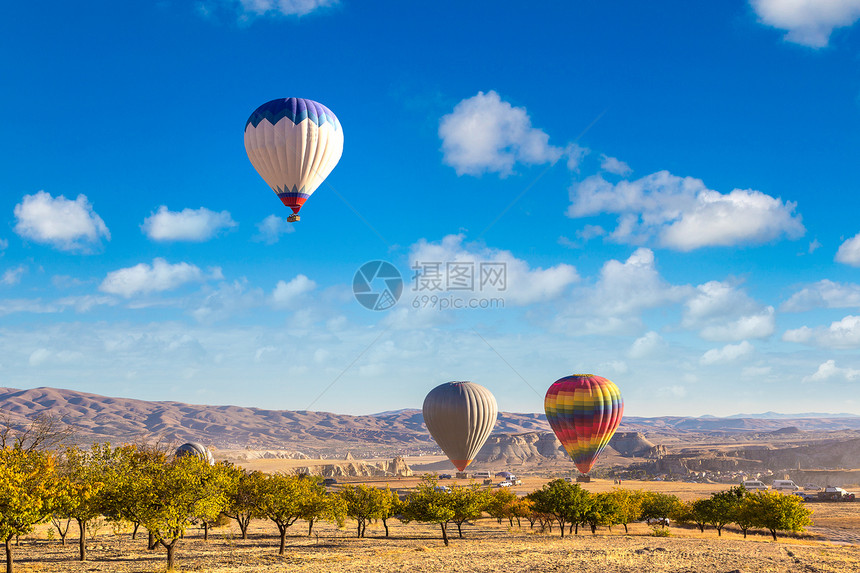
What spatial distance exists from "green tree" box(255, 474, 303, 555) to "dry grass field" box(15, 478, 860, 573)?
2.56 meters

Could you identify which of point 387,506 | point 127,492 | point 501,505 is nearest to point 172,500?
point 127,492

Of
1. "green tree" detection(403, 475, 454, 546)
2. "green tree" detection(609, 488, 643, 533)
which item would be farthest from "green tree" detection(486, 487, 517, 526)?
"green tree" detection(403, 475, 454, 546)

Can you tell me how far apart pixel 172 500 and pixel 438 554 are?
18.9m

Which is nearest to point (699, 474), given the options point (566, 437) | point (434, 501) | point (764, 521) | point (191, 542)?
point (566, 437)

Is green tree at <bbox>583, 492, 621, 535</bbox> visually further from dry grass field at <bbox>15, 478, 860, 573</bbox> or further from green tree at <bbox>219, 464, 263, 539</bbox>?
green tree at <bbox>219, 464, 263, 539</bbox>

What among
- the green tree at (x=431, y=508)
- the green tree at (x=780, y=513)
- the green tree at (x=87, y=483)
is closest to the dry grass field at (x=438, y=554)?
the green tree at (x=431, y=508)

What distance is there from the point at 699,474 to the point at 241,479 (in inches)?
6145

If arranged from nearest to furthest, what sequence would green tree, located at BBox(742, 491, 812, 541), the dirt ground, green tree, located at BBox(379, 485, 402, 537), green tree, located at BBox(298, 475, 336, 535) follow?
the dirt ground
green tree, located at BBox(298, 475, 336, 535)
green tree, located at BBox(742, 491, 812, 541)
green tree, located at BBox(379, 485, 402, 537)

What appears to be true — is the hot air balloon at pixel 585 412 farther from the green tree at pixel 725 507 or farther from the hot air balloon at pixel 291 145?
the hot air balloon at pixel 291 145

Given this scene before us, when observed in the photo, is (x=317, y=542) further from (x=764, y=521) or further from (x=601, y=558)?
(x=764, y=521)

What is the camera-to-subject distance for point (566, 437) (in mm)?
80500

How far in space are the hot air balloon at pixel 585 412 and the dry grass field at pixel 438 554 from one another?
1584cm

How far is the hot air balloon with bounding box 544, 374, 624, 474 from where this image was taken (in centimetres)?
7756

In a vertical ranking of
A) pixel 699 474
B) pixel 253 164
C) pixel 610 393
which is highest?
pixel 253 164
